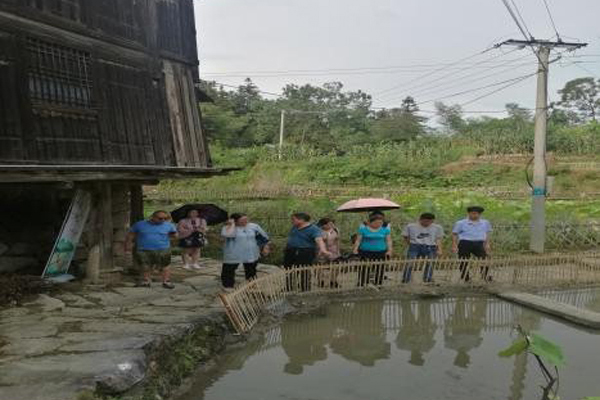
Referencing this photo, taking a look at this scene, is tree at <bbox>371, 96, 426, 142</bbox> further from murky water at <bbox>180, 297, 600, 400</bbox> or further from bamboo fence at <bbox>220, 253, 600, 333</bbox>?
murky water at <bbox>180, 297, 600, 400</bbox>

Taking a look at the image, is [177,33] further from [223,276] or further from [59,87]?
[223,276]

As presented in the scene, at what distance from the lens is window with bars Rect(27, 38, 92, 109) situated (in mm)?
9656

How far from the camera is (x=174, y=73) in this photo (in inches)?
528

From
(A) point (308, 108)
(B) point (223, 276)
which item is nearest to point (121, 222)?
(B) point (223, 276)

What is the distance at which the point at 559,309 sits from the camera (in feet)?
33.2

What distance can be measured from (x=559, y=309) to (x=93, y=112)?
808 cm

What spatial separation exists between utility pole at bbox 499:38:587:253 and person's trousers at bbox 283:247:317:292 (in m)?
8.64

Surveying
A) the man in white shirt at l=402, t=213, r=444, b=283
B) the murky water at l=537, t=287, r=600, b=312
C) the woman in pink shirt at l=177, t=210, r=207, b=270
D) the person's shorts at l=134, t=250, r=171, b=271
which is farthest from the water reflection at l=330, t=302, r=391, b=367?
the woman in pink shirt at l=177, t=210, r=207, b=270

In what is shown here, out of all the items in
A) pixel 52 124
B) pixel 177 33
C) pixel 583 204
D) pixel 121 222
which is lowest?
pixel 583 204

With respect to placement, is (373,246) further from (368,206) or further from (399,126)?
(399,126)

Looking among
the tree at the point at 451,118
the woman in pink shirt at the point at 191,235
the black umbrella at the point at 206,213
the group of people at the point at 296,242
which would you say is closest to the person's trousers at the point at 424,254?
the group of people at the point at 296,242

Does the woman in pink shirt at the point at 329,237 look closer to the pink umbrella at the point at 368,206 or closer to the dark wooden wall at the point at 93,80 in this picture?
the pink umbrella at the point at 368,206

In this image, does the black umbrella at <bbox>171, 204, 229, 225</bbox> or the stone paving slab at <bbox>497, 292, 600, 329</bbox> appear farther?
the black umbrella at <bbox>171, 204, 229, 225</bbox>

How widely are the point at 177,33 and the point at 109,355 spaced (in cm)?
866
